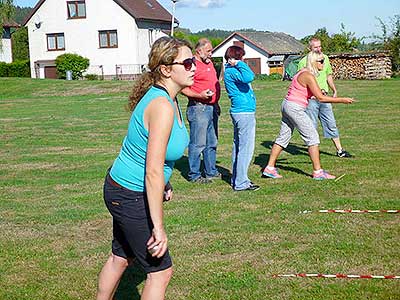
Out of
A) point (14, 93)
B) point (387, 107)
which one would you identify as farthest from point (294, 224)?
point (14, 93)

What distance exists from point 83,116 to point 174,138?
60.4 feet

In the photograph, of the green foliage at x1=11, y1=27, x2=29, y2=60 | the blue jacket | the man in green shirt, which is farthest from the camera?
the green foliage at x1=11, y1=27, x2=29, y2=60

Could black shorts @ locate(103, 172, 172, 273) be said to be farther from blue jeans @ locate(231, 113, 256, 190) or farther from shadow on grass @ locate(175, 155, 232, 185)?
shadow on grass @ locate(175, 155, 232, 185)

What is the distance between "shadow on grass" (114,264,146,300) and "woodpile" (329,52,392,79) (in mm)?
36964

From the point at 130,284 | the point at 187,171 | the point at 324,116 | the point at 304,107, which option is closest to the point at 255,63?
the point at 324,116

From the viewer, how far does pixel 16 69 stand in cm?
5603

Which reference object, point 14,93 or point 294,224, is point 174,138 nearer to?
point 294,224

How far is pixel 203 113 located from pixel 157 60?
219 inches

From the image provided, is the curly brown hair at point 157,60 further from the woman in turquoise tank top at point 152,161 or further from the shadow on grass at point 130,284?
the shadow on grass at point 130,284

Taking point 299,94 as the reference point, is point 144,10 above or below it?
above

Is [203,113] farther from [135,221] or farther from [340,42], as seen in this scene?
[340,42]

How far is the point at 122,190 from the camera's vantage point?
4078 millimetres

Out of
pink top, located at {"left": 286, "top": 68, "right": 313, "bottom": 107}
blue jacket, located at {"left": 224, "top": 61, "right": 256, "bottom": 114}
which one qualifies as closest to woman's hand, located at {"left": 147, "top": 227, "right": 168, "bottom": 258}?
blue jacket, located at {"left": 224, "top": 61, "right": 256, "bottom": 114}

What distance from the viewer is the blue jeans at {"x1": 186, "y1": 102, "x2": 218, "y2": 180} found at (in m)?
9.62
